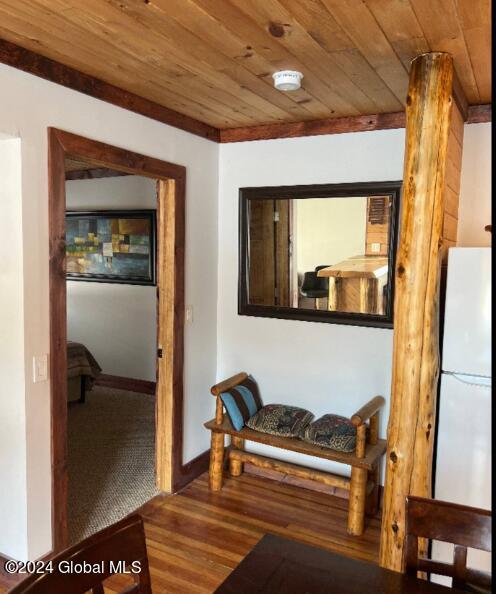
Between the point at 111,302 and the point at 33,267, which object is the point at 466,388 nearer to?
the point at 33,267

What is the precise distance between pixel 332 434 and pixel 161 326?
Answer: 1.29 m

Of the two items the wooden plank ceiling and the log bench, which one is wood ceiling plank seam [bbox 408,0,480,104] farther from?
the log bench

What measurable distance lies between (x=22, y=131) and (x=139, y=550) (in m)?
1.82

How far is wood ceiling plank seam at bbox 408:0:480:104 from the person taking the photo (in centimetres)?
170

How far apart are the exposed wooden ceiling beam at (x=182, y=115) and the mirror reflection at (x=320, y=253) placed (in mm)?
442

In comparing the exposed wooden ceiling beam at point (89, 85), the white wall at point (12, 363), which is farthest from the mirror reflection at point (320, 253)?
the white wall at point (12, 363)

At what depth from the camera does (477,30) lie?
6.12ft

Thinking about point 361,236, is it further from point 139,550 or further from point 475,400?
point 139,550

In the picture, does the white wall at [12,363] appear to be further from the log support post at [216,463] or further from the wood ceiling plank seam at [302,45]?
the log support post at [216,463]

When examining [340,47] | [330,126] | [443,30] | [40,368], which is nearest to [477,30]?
[443,30]

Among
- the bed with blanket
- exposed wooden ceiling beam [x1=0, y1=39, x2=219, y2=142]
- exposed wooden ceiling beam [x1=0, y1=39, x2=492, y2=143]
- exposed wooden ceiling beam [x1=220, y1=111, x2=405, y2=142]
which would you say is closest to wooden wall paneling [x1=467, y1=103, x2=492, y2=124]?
exposed wooden ceiling beam [x1=0, y1=39, x2=492, y2=143]

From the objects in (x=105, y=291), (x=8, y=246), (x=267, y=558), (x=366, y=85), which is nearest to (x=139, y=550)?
(x=267, y=558)

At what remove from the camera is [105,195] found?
5594mm

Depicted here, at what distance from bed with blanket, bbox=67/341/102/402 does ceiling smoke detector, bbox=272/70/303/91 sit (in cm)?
356
